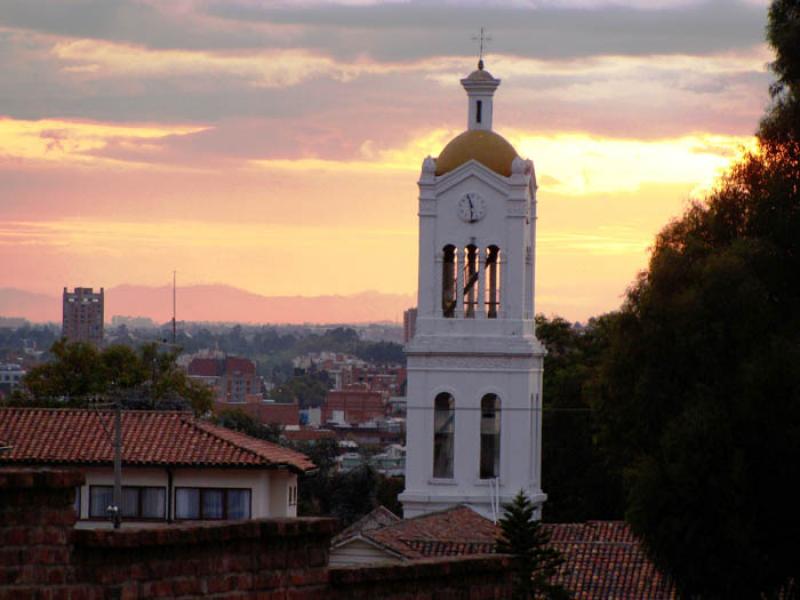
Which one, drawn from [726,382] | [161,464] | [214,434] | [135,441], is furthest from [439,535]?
[726,382]

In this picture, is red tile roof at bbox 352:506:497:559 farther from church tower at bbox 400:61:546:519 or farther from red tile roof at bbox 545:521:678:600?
church tower at bbox 400:61:546:519

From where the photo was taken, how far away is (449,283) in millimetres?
58719

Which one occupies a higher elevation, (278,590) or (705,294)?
(705,294)

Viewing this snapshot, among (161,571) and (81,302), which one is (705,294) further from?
(81,302)

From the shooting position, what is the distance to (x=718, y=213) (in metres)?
35.9

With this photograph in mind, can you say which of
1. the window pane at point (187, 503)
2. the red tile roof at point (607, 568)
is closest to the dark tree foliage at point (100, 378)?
the red tile roof at point (607, 568)

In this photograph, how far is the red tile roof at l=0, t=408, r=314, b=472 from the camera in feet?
135

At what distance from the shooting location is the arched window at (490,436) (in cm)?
5791

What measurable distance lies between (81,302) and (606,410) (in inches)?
3241

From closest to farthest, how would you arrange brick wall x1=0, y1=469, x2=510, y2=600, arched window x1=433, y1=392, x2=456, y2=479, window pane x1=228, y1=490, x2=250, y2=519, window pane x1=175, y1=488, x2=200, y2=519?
brick wall x1=0, y1=469, x2=510, y2=600, window pane x1=175, y1=488, x2=200, y2=519, window pane x1=228, y1=490, x2=250, y2=519, arched window x1=433, y1=392, x2=456, y2=479

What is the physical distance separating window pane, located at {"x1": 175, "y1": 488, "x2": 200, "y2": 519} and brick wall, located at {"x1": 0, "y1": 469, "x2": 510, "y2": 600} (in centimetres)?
3044

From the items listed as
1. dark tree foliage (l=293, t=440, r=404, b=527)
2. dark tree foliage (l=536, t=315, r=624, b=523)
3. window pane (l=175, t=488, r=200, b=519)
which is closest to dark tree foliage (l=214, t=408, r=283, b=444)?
dark tree foliage (l=293, t=440, r=404, b=527)

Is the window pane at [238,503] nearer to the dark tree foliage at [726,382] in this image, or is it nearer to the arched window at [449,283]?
the dark tree foliage at [726,382]

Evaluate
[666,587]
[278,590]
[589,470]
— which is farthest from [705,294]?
[589,470]
